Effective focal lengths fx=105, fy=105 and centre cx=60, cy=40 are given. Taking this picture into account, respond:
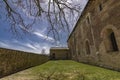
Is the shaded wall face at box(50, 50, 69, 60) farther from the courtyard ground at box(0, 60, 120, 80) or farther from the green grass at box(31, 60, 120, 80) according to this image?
the courtyard ground at box(0, 60, 120, 80)

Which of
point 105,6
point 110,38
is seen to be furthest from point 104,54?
point 105,6

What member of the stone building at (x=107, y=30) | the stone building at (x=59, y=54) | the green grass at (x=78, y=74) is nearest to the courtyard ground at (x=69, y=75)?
the green grass at (x=78, y=74)

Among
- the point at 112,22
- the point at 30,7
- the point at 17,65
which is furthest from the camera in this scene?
the point at 17,65

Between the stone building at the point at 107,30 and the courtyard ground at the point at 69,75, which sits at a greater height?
the stone building at the point at 107,30

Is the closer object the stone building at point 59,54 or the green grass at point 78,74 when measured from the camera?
the green grass at point 78,74

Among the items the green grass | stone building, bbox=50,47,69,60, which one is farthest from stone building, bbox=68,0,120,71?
stone building, bbox=50,47,69,60

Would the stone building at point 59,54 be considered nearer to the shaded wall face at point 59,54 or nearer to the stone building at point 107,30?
the shaded wall face at point 59,54

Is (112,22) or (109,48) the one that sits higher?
(112,22)

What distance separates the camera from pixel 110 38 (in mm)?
8938

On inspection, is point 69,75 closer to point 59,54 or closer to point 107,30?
point 107,30

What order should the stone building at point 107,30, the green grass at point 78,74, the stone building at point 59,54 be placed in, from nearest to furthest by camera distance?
1. the green grass at point 78,74
2. the stone building at point 107,30
3. the stone building at point 59,54

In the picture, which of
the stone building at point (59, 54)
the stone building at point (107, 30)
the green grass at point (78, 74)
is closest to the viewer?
the green grass at point (78, 74)

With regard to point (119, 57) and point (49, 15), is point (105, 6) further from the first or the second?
point (49, 15)

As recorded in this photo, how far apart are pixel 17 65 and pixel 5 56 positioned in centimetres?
211
